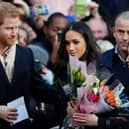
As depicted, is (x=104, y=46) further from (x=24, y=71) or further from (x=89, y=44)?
(x=24, y=71)

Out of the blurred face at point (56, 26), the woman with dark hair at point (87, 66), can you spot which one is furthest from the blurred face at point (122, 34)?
the blurred face at point (56, 26)

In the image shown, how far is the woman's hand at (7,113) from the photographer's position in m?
5.41

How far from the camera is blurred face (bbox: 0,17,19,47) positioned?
5.52 m

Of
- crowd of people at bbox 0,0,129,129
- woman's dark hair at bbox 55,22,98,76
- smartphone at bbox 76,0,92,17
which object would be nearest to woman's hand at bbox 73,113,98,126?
crowd of people at bbox 0,0,129,129

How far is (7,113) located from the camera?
5.41 metres

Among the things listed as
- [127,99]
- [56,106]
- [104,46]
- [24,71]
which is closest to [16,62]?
[24,71]

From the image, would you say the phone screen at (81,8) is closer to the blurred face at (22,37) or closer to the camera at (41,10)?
the camera at (41,10)

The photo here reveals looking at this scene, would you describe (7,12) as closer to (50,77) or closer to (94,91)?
(50,77)

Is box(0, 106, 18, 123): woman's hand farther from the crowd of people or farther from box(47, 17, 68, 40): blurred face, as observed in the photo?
box(47, 17, 68, 40): blurred face

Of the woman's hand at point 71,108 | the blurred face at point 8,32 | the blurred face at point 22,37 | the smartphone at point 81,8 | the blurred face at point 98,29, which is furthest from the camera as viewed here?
the smartphone at point 81,8

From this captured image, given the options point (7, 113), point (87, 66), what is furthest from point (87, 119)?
point (7, 113)

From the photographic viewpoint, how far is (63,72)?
597 centimetres

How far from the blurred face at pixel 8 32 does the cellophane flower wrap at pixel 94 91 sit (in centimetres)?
61

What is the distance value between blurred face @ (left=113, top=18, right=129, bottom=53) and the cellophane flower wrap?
1.00m
